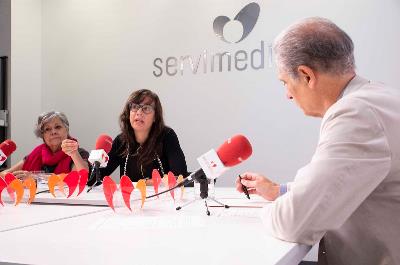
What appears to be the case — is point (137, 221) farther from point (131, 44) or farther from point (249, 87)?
point (131, 44)

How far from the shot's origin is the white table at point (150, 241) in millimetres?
864

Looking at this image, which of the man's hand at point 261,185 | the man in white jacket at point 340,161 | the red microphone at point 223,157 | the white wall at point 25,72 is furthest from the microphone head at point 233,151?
the white wall at point 25,72

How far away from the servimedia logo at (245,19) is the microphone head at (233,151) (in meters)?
2.79

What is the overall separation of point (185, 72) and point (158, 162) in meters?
1.55

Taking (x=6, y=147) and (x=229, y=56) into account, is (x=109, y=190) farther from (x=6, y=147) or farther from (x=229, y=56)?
(x=229, y=56)

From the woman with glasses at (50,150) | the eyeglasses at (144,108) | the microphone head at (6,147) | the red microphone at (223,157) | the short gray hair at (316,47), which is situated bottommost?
the woman with glasses at (50,150)

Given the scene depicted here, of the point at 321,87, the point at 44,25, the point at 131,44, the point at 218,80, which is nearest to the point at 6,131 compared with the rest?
the point at 44,25

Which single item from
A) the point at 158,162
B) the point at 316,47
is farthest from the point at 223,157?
the point at 158,162

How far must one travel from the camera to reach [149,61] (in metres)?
4.50

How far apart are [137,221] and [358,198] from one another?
639 mm

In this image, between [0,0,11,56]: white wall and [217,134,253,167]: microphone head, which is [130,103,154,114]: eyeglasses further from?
[0,0,11,56]: white wall

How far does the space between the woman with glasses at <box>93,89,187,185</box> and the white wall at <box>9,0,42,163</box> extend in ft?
6.69

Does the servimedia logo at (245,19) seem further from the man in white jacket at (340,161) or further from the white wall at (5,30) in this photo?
the man in white jacket at (340,161)

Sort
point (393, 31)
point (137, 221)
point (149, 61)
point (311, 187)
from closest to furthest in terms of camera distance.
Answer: point (311, 187) → point (137, 221) → point (393, 31) → point (149, 61)
